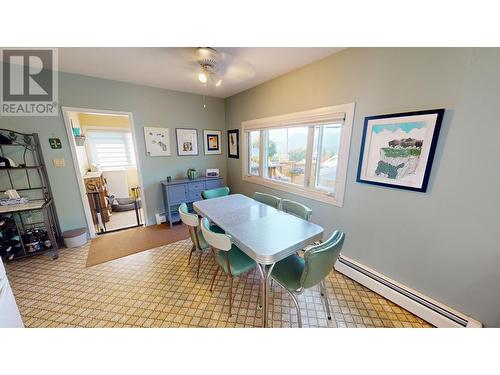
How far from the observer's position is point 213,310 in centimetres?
151

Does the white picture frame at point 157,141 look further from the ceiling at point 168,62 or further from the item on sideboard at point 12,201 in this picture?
the item on sideboard at point 12,201

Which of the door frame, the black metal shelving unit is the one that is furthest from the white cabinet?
the door frame

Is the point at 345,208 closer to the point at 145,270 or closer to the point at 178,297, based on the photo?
the point at 178,297

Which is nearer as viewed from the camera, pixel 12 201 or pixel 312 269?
pixel 312 269

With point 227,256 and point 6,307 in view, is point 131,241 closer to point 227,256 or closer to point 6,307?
point 6,307

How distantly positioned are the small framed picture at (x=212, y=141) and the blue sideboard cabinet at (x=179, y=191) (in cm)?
65

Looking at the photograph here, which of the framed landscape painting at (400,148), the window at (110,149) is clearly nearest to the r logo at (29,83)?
the window at (110,149)

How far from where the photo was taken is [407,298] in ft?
4.86

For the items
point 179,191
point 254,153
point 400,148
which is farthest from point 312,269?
point 179,191

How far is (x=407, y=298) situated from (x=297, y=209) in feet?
3.87

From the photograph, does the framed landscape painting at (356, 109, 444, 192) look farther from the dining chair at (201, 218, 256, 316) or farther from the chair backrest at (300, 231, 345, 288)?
the dining chair at (201, 218, 256, 316)

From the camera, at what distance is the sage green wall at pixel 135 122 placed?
89.2 inches

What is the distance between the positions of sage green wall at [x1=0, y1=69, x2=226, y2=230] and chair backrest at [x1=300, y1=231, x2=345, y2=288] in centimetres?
298
